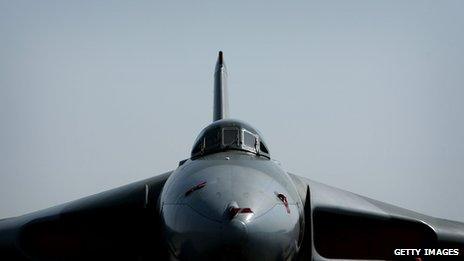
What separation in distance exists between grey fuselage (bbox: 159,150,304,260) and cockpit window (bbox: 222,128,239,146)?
1.34 m

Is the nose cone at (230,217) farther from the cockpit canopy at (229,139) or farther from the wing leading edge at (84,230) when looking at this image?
the wing leading edge at (84,230)

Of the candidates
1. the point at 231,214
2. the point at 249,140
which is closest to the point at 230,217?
the point at 231,214

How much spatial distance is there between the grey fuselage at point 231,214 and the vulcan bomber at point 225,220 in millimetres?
14

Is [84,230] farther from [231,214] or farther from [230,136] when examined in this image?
[231,214]

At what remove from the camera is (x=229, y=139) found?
9133 millimetres

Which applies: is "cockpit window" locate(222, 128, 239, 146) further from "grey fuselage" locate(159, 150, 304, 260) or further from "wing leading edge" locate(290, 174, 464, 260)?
"wing leading edge" locate(290, 174, 464, 260)

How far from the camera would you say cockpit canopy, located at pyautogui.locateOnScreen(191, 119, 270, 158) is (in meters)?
9.04

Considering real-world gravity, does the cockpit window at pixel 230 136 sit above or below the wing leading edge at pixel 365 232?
above

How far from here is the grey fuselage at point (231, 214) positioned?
234 inches

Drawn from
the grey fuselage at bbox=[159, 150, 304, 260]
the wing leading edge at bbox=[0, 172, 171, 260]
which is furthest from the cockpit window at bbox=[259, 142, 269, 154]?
the wing leading edge at bbox=[0, 172, 171, 260]

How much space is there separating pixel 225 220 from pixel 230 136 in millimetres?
3363

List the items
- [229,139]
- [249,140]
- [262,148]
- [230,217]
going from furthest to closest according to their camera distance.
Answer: [262,148] → [249,140] → [229,139] → [230,217]

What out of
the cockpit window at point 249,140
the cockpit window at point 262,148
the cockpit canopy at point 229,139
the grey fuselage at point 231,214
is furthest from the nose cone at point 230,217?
the cockpit window at point 262,148

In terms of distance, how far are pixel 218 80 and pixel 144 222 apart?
6.54 metres
